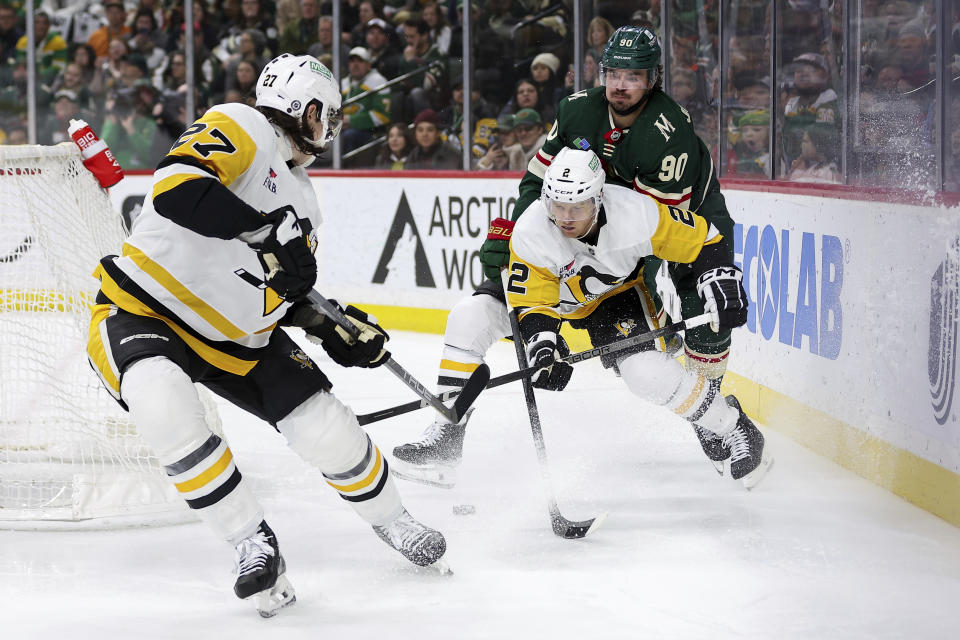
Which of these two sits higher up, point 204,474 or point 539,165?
point 539,165

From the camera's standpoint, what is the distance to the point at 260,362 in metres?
2.40

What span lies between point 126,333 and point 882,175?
217 cm

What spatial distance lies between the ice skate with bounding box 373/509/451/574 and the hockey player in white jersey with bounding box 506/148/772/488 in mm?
553

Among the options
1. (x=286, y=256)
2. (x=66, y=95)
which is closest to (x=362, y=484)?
(x=286, y=256)

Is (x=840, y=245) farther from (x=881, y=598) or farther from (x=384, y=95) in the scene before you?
(x=384, y=95)

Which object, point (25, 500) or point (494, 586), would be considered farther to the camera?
point (25, 500)

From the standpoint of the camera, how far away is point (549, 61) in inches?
239

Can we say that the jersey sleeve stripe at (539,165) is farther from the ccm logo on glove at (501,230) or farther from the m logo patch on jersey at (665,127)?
the m logo patch on jersey at (665,127)

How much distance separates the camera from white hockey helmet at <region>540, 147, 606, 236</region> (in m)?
2.79

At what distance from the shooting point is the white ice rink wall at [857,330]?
2.82m

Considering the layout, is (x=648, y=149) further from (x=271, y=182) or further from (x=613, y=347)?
(x=271, y=182)

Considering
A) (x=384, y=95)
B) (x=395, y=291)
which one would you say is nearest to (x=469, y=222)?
(x=395, y=291)

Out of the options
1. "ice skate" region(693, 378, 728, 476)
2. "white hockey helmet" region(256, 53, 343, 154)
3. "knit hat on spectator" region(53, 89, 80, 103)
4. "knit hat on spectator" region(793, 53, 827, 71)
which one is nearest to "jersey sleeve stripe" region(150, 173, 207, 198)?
"white hockey helmet" region(256, 53, 343, 154)

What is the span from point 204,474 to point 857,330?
1964 millimetres
